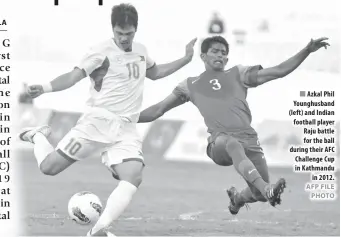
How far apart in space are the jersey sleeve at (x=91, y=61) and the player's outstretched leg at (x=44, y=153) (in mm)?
837

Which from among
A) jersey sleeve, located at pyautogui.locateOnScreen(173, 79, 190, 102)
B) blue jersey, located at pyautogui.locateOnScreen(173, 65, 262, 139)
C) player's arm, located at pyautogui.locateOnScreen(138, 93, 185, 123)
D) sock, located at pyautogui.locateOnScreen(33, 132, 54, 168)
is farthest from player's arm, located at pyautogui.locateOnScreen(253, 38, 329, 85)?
sock, located at pyautogui.locateOnScreen(33, 132, 54, 168)

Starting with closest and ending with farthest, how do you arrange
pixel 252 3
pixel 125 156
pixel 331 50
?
pixel 125 156 < pixel 252 3 < pixel 331 50

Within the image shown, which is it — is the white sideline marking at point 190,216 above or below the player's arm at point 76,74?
below

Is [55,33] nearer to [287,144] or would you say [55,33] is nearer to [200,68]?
[200,68]

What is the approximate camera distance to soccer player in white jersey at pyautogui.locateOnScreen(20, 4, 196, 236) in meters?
8.33

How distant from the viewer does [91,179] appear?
13.6 meters

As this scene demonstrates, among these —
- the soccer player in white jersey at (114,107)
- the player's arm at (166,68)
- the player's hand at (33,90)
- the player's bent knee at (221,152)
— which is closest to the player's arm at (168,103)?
the player's arm at (166,68)

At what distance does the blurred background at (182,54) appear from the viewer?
491 inches

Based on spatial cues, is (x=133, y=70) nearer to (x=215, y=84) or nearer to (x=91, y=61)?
(x=91, y=61)

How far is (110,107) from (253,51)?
5.83 meters

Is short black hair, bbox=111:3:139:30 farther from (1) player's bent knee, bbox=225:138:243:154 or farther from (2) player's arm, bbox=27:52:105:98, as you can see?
(1) player's bent knee, bbox=225:138:243:154

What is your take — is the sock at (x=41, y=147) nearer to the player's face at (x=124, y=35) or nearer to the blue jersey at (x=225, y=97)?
the player's face at (x=124, y=35)

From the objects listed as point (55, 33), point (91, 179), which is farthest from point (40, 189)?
point (55, 33)

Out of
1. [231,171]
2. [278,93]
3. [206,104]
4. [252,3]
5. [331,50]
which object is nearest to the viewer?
[206,104]
